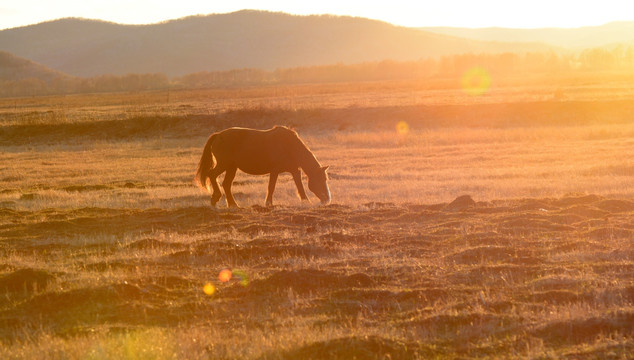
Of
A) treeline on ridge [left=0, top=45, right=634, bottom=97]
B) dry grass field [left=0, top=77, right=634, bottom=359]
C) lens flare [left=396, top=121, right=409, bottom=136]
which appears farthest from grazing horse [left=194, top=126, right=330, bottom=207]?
treeline on ridge [left=0, top=45, right=634, bottom=97]

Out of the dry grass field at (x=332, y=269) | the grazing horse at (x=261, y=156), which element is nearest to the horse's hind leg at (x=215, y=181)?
the grazing horse at (x=261, y=156)

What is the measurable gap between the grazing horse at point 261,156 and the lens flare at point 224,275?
21.8 ft

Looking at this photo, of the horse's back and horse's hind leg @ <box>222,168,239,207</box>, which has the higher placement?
the horse's back

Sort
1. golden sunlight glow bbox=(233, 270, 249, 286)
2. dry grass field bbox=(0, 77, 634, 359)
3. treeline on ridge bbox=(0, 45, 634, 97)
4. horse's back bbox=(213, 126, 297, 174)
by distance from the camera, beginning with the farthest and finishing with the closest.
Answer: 1. treeline on ridge bbox=(0, 45, 634, 97)
2. horse's back bbox=(213, 126, 297, 174)
3. golden sunlight glow bbox=(233, 270, 249, 286)
4. dry grass field bbox=(0, 77, 634, 359)

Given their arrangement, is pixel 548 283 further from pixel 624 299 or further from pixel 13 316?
pixel 13 316

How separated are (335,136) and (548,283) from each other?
36.3 m

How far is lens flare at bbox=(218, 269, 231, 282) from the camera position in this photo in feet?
32.5

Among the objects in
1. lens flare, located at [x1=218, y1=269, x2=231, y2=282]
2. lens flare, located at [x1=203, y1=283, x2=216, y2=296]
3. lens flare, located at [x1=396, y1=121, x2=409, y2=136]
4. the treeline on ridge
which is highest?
the treeline on ridge

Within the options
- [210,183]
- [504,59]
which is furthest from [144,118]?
[504,59]

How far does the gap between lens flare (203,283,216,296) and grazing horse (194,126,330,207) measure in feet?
24.5

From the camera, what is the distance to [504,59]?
511 feet

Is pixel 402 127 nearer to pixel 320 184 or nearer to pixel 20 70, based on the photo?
A: pixel 320 184

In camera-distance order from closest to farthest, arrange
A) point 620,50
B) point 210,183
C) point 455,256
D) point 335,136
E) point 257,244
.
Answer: point 455,256 → point 257,244 → point 210,183 → point 335,136 → point 620,50

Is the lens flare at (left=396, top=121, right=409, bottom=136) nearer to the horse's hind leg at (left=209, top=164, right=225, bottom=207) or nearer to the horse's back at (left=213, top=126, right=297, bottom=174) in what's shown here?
the horse's back at (left=213, top=126, right=297, bottom=174)
